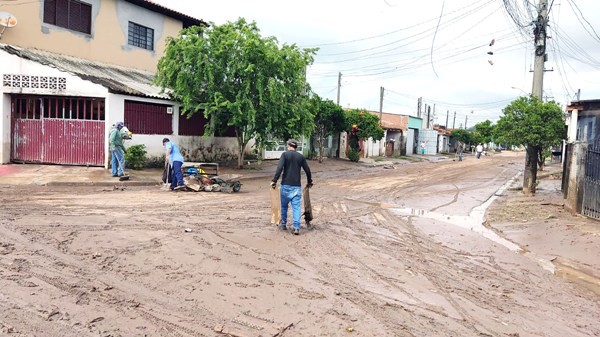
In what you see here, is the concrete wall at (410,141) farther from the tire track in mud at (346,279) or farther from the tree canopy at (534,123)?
the tire track in mud at (346,279)

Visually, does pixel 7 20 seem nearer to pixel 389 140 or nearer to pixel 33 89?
pixel 33 89

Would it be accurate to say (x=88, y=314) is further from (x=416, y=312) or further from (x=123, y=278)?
(x=416, y=312)

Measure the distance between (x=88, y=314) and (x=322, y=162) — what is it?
2660 cm

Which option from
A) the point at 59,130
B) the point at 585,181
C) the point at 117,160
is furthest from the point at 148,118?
the point at 585,181

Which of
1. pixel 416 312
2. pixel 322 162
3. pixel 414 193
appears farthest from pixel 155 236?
pixel 322 162

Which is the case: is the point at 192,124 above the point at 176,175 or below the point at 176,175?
above

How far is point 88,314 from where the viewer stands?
4.23 m

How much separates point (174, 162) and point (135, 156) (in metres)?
5.11

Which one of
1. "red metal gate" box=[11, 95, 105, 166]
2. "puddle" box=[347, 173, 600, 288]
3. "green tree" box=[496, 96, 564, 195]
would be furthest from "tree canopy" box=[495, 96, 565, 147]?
"red metal gate" box=[11, 95, 105, 166]

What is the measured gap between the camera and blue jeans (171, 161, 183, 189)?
42.2ft

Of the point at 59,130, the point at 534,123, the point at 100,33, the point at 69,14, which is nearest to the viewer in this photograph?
the point at 534,123

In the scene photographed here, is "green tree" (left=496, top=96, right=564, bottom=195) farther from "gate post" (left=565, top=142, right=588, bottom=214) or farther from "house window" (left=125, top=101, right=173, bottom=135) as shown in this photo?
"house window" (left=125, top=101, right=173, bottom=135)

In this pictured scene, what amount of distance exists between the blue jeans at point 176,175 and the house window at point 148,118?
5.40 meters

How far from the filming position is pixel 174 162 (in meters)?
12.7
